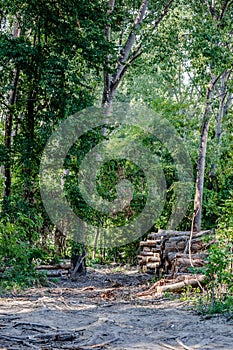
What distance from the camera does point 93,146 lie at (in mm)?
12406

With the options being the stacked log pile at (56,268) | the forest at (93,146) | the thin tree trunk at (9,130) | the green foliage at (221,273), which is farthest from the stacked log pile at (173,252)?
the thin tree trunk at (9,130)

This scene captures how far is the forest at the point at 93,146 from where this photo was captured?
11398 mm

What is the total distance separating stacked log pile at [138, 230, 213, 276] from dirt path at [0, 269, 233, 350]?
6.81ft

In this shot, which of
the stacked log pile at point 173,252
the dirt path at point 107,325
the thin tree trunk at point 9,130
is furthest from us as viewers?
the thin tree trunk at point 9,130

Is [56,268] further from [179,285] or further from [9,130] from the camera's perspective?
[179,285]

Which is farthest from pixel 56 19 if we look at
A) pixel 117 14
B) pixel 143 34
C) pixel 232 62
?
pixel 232 62

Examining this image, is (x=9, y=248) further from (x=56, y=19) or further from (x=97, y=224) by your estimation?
(x=56, y=19)

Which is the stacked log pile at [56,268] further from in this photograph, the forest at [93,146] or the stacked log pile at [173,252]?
the stacked log pile at [173,252]

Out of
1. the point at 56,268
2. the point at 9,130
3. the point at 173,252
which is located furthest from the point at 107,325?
the point at 56,268

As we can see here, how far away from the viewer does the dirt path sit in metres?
5.28

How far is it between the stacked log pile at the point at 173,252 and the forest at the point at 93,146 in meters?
0.43

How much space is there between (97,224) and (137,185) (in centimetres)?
622

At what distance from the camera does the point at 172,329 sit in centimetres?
616

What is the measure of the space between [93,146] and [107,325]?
6.66 metres
